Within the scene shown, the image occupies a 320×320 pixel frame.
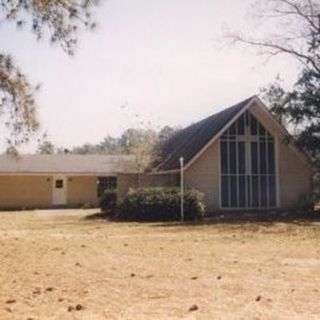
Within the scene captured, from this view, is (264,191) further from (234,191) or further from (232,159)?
(232,159)

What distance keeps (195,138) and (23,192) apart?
14.4 m

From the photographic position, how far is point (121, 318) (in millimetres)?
8047

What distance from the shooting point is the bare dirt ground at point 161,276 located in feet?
28.0

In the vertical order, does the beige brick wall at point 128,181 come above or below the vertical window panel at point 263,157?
below

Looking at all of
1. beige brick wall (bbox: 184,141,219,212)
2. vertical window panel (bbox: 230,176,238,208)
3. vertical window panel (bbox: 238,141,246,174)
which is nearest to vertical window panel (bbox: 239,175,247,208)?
vertical window panel (bbox: 230,176,238,208)

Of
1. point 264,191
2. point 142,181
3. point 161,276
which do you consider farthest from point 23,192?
point 161,276

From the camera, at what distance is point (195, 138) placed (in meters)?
36.2

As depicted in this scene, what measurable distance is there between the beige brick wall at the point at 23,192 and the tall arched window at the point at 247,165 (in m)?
15.8

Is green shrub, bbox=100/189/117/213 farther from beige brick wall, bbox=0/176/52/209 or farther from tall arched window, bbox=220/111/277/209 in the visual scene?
beige brick wall, bbox=0/176/52/209

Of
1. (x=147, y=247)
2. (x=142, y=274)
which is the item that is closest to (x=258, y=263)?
(x=142, y=274)

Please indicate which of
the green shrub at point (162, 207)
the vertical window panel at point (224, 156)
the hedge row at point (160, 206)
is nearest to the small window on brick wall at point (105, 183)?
the vertical window panel at point (224, 156)

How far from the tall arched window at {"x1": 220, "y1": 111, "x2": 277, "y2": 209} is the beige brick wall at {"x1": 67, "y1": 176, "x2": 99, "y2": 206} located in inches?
555

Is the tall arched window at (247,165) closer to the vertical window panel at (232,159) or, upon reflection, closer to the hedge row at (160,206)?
the vertical window panel at (232,159)

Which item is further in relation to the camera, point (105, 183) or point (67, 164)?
point (67, 164)
